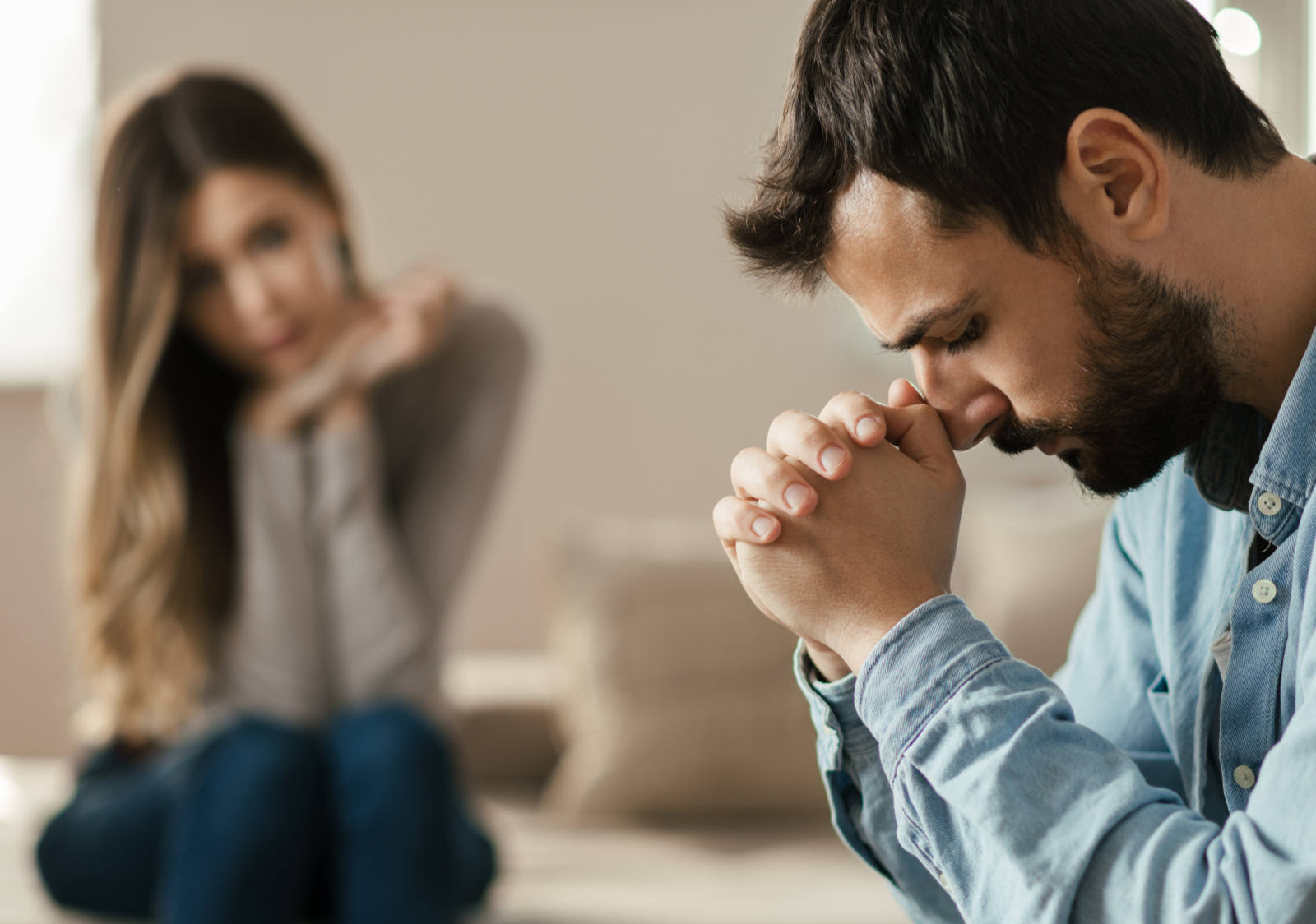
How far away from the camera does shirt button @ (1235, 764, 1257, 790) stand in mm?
720

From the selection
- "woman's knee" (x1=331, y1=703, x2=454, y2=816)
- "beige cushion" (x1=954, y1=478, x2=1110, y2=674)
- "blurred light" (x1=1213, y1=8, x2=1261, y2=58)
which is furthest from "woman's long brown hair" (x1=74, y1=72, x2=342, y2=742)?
"blurred light" (x1=1213, y1=8, x2=1261, y2=58)

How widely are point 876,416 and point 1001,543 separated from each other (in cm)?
143

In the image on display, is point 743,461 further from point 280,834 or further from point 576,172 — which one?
point 576,172

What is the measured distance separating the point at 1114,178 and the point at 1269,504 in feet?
0.65

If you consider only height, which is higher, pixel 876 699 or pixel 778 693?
pixel 876 699

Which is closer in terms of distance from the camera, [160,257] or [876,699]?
[876,699]

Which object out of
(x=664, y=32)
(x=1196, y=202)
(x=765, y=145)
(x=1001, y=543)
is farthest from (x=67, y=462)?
(x=1196, y=202)

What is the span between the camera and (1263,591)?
72 cm

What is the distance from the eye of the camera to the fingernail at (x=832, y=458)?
0.73m

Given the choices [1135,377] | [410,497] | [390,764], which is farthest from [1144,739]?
[410,497]

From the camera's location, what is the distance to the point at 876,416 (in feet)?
2.48

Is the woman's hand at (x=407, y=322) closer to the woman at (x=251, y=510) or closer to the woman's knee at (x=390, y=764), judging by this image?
the woman at (x=251, y=510)

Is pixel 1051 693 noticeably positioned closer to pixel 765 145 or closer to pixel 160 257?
pixel 765 145

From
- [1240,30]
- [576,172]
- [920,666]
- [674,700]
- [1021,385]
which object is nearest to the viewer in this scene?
[920,666]
